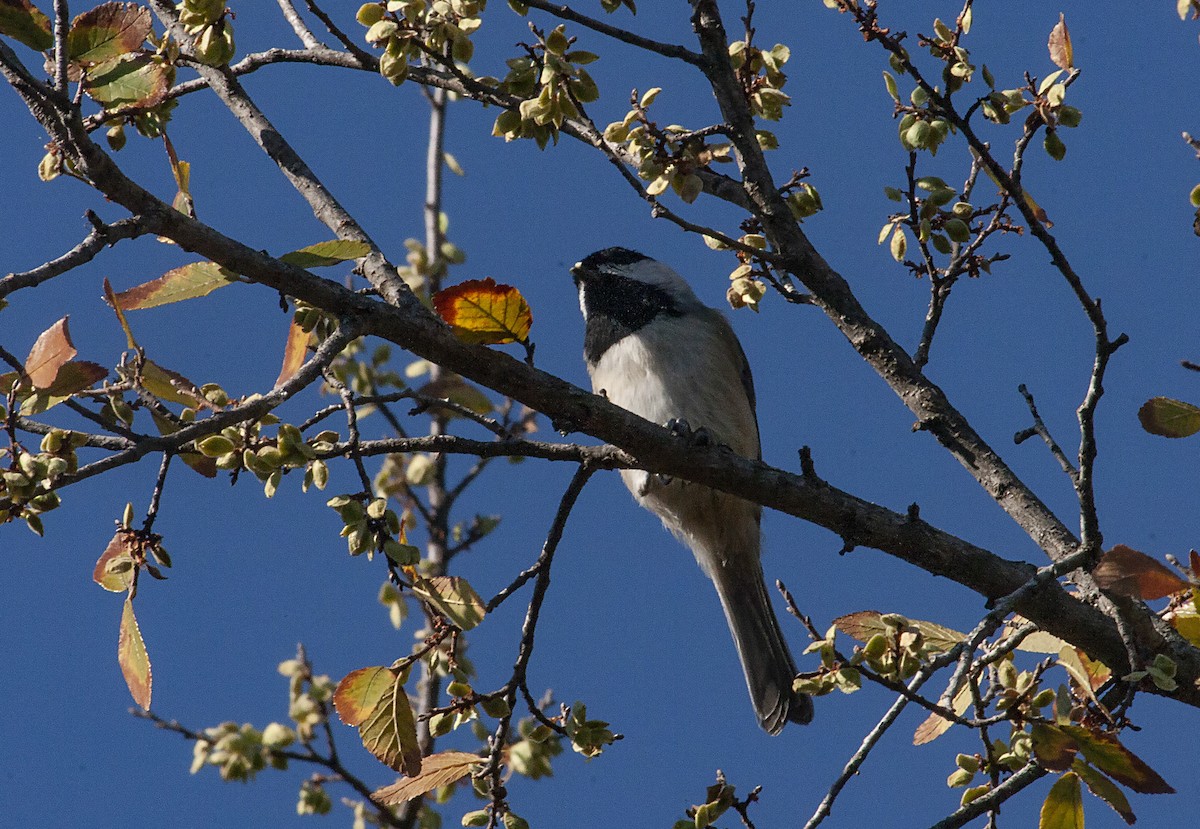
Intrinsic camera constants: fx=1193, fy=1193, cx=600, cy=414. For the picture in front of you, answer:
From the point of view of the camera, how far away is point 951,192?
2867 mm

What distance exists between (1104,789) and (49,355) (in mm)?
2036

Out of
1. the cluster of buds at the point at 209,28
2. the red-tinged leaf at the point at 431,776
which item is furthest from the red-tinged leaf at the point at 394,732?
the cluster of buds at the point at 209,28

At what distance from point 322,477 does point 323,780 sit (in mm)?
2628

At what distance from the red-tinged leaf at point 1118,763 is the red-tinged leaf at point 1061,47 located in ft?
4.94

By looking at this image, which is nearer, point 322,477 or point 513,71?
point 322,477

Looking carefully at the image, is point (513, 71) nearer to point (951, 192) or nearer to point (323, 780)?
point (951, 192)

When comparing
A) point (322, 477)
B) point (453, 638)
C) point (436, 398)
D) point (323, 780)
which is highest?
point (323, 780)

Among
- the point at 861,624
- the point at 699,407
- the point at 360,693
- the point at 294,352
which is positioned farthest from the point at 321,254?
the point at 699,407

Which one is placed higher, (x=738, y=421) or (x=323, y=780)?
(x=738, y=421)

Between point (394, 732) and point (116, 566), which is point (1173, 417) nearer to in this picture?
point (394, 732)

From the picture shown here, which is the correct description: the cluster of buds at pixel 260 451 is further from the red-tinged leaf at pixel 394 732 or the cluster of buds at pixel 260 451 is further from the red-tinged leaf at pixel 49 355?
the red-tinged leaf at pixel 394 732

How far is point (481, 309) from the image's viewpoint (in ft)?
8.21

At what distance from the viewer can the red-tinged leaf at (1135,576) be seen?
2.22 m

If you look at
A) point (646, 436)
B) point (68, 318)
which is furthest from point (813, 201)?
point (68, 318)
